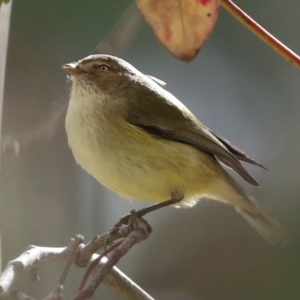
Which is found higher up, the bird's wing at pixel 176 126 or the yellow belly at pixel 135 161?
the bird's wing at pixel 176 126

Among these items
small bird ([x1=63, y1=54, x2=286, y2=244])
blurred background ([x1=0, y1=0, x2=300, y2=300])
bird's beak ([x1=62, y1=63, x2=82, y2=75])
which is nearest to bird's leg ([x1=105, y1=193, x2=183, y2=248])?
small bird ([x1=63, y1=54, x2=286, y2=244])

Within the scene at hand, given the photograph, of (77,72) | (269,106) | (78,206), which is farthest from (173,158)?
(269,106)

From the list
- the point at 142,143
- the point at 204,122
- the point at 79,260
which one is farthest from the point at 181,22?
the point at 204,122

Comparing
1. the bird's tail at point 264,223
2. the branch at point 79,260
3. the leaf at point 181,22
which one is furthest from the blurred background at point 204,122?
the leaf at point 181,22

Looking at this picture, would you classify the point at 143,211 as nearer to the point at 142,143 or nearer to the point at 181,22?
the point at 142,143

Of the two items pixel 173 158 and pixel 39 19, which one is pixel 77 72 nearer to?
pixel 173 158

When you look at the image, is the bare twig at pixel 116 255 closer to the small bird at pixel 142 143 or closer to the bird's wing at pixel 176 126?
the small bird at pixel 142 143

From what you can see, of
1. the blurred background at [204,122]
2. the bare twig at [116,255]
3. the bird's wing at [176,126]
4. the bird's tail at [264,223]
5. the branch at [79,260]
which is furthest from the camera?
the blurred background at [204,122]
